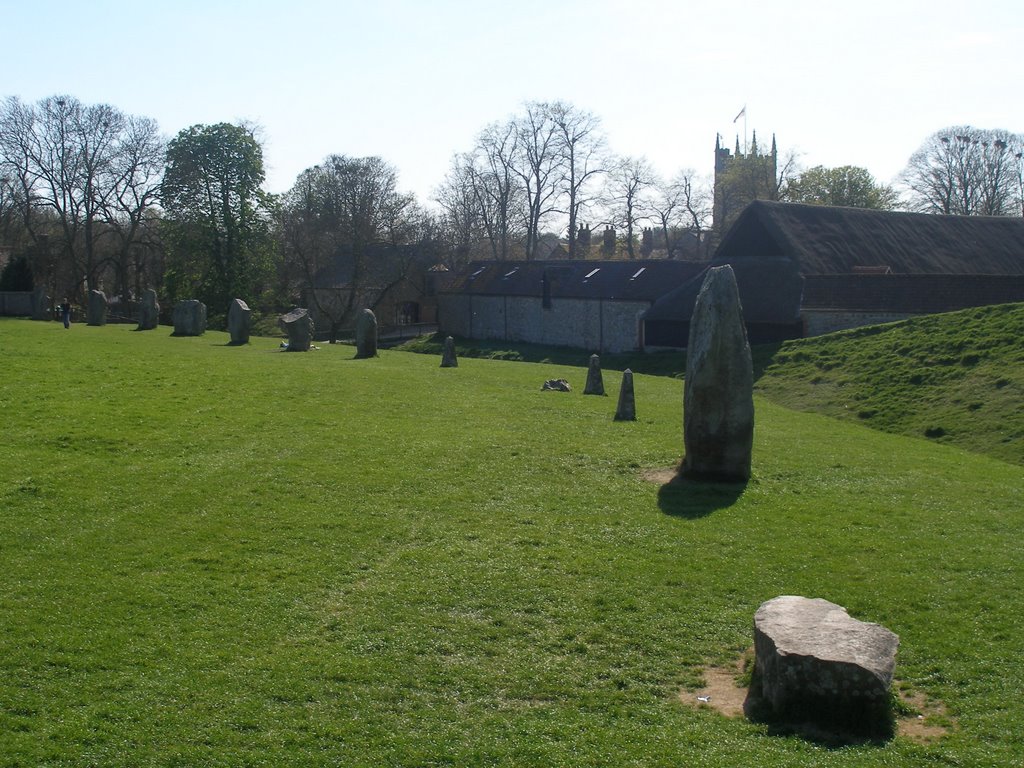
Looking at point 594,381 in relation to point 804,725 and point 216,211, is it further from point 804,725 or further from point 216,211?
point 216,211

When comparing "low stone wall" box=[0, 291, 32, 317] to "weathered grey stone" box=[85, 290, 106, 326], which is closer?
"weathered grey stone" box=[85, 290, 106, 326]

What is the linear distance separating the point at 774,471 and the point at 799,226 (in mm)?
33560

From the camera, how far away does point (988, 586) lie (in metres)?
9.77

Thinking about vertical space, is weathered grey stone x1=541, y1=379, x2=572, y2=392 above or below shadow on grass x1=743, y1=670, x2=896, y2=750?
above

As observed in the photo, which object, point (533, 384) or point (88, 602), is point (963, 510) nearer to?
point (88, 602)

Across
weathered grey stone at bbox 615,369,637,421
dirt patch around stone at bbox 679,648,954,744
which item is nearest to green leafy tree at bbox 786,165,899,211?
weathered grey stone at bbox 615,369,637,421

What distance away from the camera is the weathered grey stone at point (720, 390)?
13.9 m

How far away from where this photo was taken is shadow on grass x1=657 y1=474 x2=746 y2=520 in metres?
12.7

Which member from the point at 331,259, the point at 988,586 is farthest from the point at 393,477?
the point at 331,259

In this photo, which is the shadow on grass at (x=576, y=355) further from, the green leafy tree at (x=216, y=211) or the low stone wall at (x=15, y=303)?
the low stone wall at (x=15, y=303)

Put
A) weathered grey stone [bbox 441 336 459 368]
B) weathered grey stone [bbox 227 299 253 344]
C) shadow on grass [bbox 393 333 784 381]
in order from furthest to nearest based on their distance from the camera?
shadow on grass [bbox 393 333 784 381] → weathered grey stone [bbox 227 299 253 344] → weathered grey stone [bbox 441 336 459 368]

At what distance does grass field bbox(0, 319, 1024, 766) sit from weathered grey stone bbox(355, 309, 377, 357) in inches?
612

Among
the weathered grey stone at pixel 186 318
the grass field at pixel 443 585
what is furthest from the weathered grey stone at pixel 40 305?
the grass field at pixel 443 585

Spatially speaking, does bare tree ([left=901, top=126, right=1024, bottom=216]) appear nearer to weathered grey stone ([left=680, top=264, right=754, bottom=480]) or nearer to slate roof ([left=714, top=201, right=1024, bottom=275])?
slate roof ([left=714, top=201, right=1024, bottom=275])
